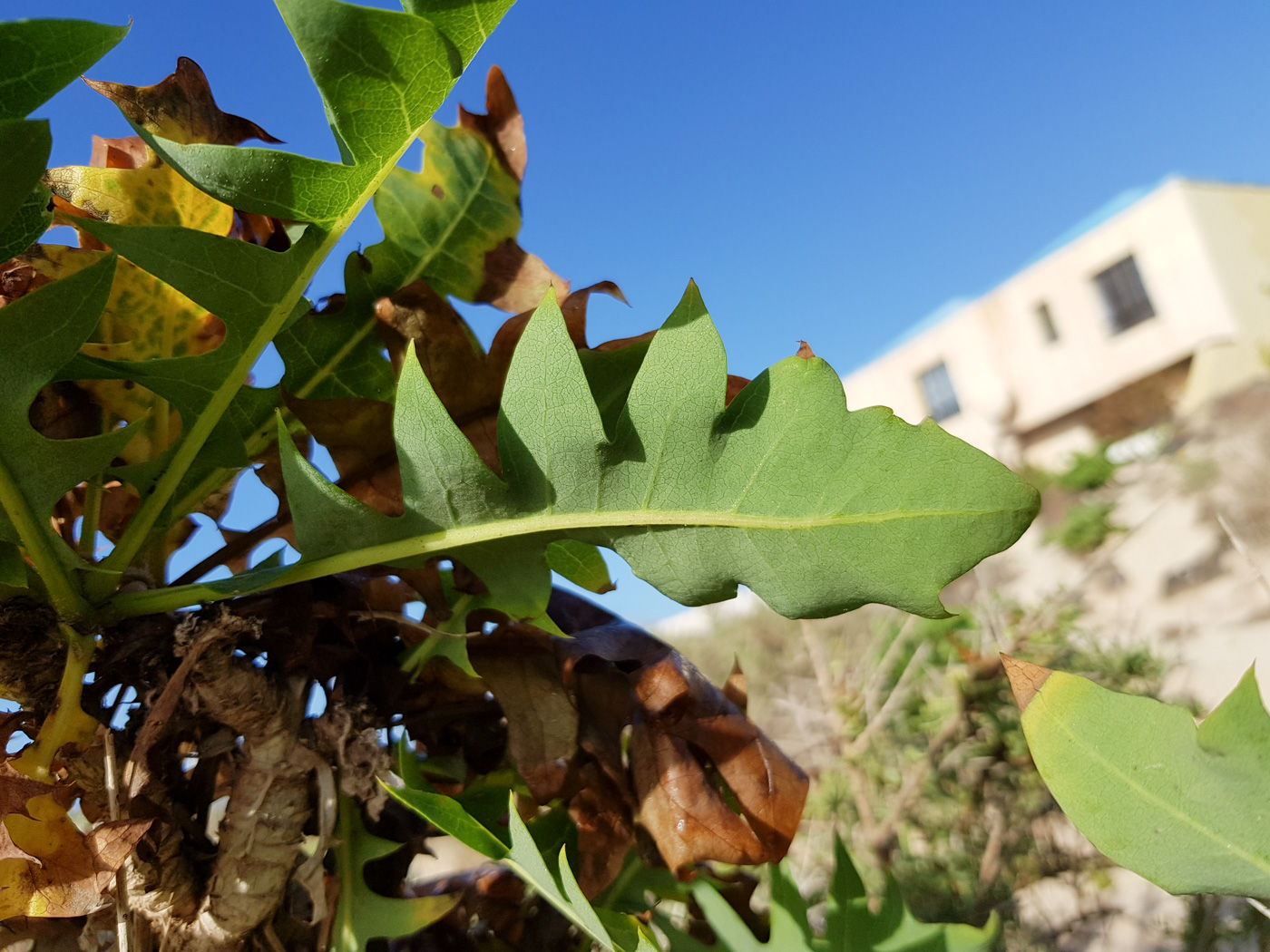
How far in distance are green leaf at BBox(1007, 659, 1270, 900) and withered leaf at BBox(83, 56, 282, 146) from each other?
0.53m

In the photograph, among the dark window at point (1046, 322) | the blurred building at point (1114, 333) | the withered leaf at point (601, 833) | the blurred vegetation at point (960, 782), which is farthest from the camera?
the dark window at point (1046, 322)

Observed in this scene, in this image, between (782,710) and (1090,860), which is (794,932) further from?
(782,710)

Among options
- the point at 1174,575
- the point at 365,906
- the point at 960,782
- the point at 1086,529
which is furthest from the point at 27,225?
the point at 1086,529

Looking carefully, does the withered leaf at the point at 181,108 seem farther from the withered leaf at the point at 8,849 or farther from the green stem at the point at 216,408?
the withered leaf at the point at 8,849

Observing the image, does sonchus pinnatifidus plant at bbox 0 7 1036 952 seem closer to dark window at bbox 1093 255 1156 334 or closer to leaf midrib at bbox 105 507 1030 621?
leaf midrib at bbox 105 507 1030 621

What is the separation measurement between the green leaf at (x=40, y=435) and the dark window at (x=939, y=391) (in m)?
16.2

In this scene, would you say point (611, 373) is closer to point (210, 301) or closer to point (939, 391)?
point (210, 301)

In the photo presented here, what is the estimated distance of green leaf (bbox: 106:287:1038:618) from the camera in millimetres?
362

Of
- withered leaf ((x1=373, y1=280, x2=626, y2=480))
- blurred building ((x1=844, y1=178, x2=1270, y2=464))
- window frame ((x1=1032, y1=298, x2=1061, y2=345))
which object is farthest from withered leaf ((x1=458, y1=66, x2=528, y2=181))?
window frame ((x1=1032, y1=298, x2=1061, y2=345))

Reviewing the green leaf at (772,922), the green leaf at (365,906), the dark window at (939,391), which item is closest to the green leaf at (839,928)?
the green leaf at (772,922)

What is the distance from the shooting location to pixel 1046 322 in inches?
572

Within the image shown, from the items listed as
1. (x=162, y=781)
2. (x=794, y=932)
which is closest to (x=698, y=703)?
(x=794, y=932)

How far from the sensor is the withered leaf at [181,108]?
473 mm

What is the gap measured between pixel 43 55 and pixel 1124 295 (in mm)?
15637
